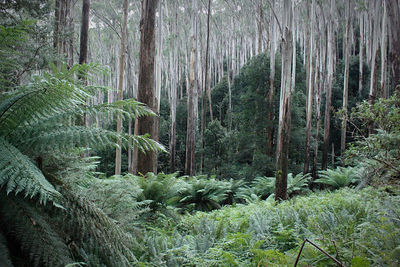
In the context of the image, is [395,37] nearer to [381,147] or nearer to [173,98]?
[381,147]

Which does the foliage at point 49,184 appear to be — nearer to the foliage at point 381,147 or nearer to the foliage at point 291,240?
the foliage at point 291,240

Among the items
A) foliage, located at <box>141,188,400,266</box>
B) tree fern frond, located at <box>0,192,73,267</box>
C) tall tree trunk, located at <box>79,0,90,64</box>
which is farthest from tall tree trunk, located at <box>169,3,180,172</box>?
tree fern frond, located at <box>0,192,73,267</box>

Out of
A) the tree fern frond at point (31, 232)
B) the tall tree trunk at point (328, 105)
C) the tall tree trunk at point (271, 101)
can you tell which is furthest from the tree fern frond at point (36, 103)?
the tall tree trunk at point (328, 105)

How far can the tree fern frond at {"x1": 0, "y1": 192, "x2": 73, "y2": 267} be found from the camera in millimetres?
1564

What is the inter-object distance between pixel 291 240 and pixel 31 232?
2558 mm

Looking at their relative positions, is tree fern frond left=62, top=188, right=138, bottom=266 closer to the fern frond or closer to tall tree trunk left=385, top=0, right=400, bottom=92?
the fern frond

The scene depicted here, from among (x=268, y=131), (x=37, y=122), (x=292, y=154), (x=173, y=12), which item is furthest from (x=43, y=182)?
(x=173, y=12)

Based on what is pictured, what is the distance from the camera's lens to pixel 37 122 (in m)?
1.95

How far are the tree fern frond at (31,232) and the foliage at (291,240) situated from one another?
3.03 ft

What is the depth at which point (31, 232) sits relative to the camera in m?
1.60

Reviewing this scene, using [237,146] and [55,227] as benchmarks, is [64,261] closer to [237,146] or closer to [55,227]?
[55,227]

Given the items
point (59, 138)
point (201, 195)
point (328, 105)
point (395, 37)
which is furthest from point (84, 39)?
→ point (328, 105)

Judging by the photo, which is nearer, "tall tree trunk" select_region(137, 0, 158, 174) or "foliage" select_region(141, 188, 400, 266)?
"foliage" select_region(141, 188, 400, 266)

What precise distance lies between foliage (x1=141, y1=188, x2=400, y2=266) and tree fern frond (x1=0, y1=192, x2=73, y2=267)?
924 millimetres
